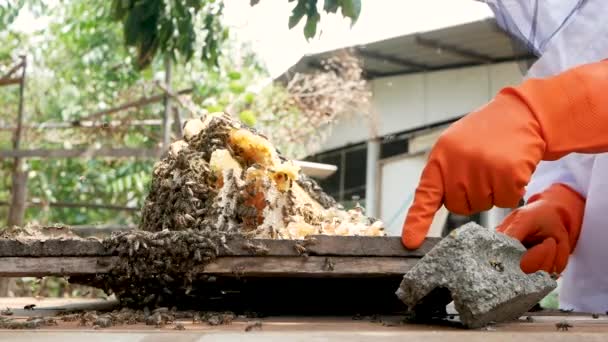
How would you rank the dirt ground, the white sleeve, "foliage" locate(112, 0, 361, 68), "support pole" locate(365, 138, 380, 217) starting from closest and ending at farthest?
the dirt ground, the white sleeve, "foliage" locate(112, 0, 361, 68), "support pole" locate(365, 138, 380, 217)

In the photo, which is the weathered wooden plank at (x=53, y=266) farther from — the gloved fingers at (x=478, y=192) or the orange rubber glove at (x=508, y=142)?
the gloved fingers at (x=478, y=192)

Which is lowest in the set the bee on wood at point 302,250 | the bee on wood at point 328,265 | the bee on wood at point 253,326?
the bee on wood at point 253,326

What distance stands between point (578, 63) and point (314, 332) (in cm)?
117

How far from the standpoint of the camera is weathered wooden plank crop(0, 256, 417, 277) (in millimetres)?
1367

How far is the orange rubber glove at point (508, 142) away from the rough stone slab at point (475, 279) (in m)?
0.14

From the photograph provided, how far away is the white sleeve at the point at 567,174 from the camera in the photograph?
2047mm

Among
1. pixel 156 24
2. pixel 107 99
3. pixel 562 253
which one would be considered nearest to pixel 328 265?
pixel 562 253

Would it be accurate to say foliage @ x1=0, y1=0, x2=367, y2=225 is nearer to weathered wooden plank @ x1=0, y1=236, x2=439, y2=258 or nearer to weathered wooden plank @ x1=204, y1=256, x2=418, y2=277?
weathered wooden plank @ x1=0, y1=236, x2=439, y2=258

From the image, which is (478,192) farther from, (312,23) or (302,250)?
(312,23)

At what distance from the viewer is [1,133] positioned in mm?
6477

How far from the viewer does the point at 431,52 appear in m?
6.71

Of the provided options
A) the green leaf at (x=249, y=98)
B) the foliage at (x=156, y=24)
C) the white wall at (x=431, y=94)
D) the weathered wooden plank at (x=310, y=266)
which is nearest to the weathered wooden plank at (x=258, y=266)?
the weathered wooden plank at (x=310, y=266)

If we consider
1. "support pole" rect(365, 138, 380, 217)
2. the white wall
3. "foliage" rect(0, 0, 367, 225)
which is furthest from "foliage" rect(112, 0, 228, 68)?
"support pole" rect(365, 138, 380, 217)

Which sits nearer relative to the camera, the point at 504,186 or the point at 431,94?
the point at 504,186
